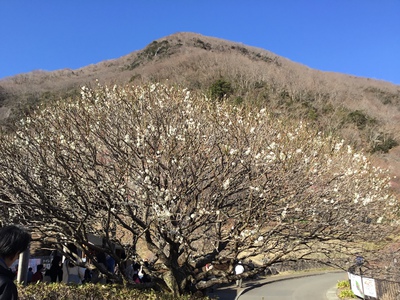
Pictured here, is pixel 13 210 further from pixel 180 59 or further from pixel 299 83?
pixel 180 59

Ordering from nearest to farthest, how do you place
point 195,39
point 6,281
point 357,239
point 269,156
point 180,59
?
point 6,281, point 269,156, point 357,239, point 180,59, point 195,39

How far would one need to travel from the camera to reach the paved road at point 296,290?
1592 centimetres

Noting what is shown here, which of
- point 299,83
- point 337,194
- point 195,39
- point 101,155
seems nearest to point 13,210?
point 101,155

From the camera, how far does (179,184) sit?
25.6 feet

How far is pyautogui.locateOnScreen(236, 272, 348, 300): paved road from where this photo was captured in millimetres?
15922

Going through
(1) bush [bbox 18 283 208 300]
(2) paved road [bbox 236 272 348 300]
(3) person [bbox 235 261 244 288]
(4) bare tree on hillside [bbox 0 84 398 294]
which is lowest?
(2) paved road [bbox 236 272 348 300]

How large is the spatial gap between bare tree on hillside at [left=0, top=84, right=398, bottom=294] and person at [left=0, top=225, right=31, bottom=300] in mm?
4100

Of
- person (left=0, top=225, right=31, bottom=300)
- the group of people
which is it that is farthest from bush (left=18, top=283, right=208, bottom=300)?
person (left=0, top=225, right=31, bottom=300)

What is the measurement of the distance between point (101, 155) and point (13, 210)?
2320 mm

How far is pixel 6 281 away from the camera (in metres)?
2.12

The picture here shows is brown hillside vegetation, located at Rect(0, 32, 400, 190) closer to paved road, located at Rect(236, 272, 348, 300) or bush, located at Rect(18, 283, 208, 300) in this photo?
paved road, located at Rect(236, 272, 348, 300)

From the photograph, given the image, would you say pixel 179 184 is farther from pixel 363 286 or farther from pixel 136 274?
pixel 363 286

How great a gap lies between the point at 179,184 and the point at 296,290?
1304cm

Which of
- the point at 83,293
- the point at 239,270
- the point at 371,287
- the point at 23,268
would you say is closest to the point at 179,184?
the point at 83,293
